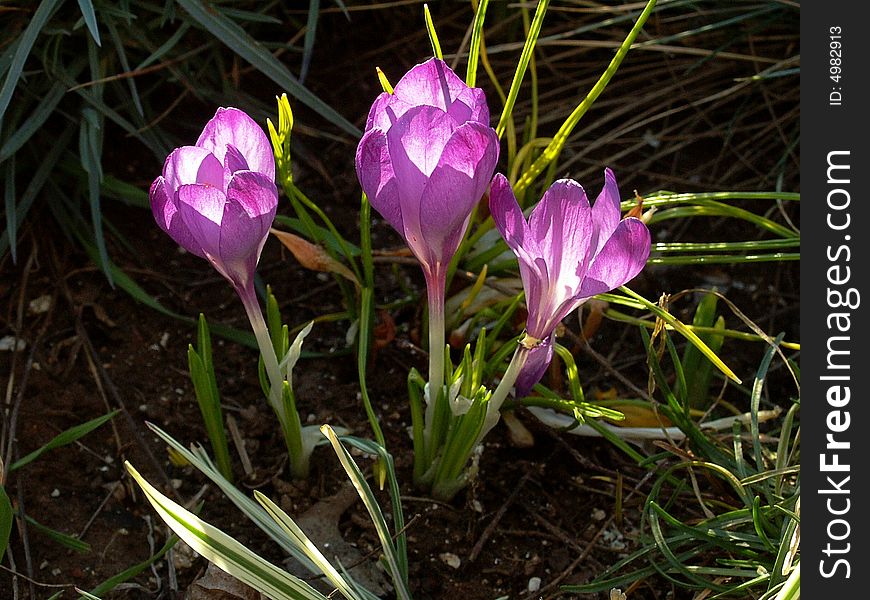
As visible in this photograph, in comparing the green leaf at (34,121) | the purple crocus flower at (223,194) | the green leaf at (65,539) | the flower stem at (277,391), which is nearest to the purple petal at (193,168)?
the purple crocus flower at (223,194)

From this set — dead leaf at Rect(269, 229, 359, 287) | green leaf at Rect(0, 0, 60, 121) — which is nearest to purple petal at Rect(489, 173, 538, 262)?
dead leaf at Rect(269, 229, 359, 287)

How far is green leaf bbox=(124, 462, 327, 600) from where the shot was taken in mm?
861

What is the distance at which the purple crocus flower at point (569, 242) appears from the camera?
2.59 ft

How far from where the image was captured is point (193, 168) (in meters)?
0.88

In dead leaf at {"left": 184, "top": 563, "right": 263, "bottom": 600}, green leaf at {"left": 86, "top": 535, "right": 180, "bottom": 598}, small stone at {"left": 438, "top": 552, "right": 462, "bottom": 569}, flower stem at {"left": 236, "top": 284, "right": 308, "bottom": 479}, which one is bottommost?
small stone at {"left": 438, "top": 552, "right": 462, "bottom": 569}

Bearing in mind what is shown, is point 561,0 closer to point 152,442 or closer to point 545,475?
point 545,475

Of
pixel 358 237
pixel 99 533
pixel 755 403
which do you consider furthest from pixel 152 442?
pixel 755 403

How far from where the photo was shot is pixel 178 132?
1560mm

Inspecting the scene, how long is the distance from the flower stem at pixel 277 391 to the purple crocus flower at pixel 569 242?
26 centimetres

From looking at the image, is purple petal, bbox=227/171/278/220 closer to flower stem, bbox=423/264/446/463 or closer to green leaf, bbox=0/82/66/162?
flower stem, bbox=423/264/446/463

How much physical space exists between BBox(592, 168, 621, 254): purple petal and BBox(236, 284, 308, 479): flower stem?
1.06 ft

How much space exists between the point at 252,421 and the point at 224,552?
0.39m

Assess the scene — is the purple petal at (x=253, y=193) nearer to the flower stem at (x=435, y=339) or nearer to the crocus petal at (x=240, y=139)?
the crocus petal at (x=240, y=139)

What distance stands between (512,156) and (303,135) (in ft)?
1.40
